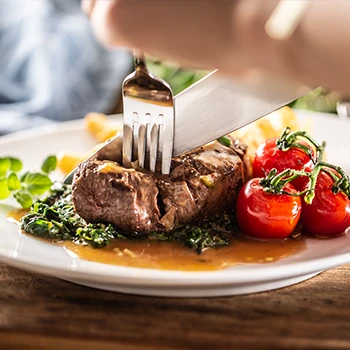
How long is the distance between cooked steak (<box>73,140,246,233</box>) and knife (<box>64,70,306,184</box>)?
10 cm

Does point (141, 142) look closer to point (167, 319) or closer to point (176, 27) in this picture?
point (167, 319)

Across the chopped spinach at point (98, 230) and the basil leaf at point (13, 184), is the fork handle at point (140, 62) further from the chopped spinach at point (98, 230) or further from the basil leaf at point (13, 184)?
the basil leaf at point (13, 184)

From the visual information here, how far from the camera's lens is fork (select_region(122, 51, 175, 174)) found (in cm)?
322

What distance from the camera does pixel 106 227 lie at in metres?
3.33

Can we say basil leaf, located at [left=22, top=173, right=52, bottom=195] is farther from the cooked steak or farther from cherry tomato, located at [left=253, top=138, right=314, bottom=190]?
cherry tomato, located at [left=253, top=138, right=314, bottom=190]

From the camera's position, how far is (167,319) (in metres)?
2.76

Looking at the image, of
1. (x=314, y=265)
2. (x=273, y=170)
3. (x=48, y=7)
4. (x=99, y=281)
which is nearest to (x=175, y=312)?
(x=99, y=281)

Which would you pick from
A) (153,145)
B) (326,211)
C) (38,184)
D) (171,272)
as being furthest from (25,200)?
(326,211)

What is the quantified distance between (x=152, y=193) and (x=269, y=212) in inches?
21.8

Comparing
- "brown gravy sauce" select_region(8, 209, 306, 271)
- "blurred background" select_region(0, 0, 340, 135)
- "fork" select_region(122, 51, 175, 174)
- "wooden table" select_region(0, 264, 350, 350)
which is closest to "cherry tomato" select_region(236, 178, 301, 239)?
"brown gravy sauce" select_region(8, 209, 306, 271)

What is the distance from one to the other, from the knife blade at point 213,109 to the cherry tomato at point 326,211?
0.46m

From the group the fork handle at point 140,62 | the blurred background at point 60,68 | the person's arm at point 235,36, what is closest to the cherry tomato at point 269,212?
the fork handle at point 140,62

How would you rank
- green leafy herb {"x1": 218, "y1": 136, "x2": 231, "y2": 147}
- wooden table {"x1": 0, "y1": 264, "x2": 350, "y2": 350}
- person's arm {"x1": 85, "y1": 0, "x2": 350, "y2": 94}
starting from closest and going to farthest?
person's arm {"x1": 85, "y1": 0, "x2": 350, "y2": 94}, wooden table {"x1": 0, "y1": 264, "x2": 350, "y2": 350}, green leafy herb {"x1": 218, "y1": 136, "x2": 231, "y2": 147}

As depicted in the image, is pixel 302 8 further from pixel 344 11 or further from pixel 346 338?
pixel 346 338
